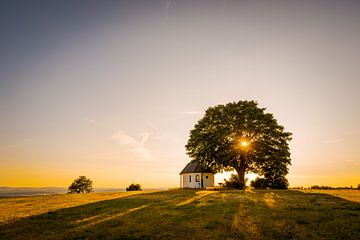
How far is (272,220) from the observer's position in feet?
42.2

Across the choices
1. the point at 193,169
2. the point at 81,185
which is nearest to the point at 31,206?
the point at 193,169

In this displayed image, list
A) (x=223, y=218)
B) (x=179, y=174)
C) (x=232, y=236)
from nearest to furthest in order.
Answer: (x=232, y=236) → (x=223, y=218) → (x=179, y=174)

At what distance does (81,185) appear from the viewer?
79438 mm

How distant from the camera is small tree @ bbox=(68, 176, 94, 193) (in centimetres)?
7826

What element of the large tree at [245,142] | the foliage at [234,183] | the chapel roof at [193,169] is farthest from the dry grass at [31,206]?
the chapel roof at [193,169]

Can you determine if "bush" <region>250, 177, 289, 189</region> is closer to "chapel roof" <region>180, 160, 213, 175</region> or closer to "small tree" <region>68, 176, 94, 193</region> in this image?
"chapel roof" <region>180, 160, 213, 175</region>

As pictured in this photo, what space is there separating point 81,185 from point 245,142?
58.7 m

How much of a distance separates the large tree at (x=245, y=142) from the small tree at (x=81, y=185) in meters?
50.4

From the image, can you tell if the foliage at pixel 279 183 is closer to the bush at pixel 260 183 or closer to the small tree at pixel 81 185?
the bush at pixel 260 183

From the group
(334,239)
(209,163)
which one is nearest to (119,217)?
(334,239)

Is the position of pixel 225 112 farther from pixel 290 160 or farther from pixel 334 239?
pixel 334 239

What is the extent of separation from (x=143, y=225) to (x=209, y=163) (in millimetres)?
34163

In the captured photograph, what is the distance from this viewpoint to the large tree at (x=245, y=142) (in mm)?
43219

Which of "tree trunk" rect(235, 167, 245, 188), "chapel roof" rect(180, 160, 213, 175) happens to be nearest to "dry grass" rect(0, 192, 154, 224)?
"tree trunk" rect(235, 167, 245, 188)
